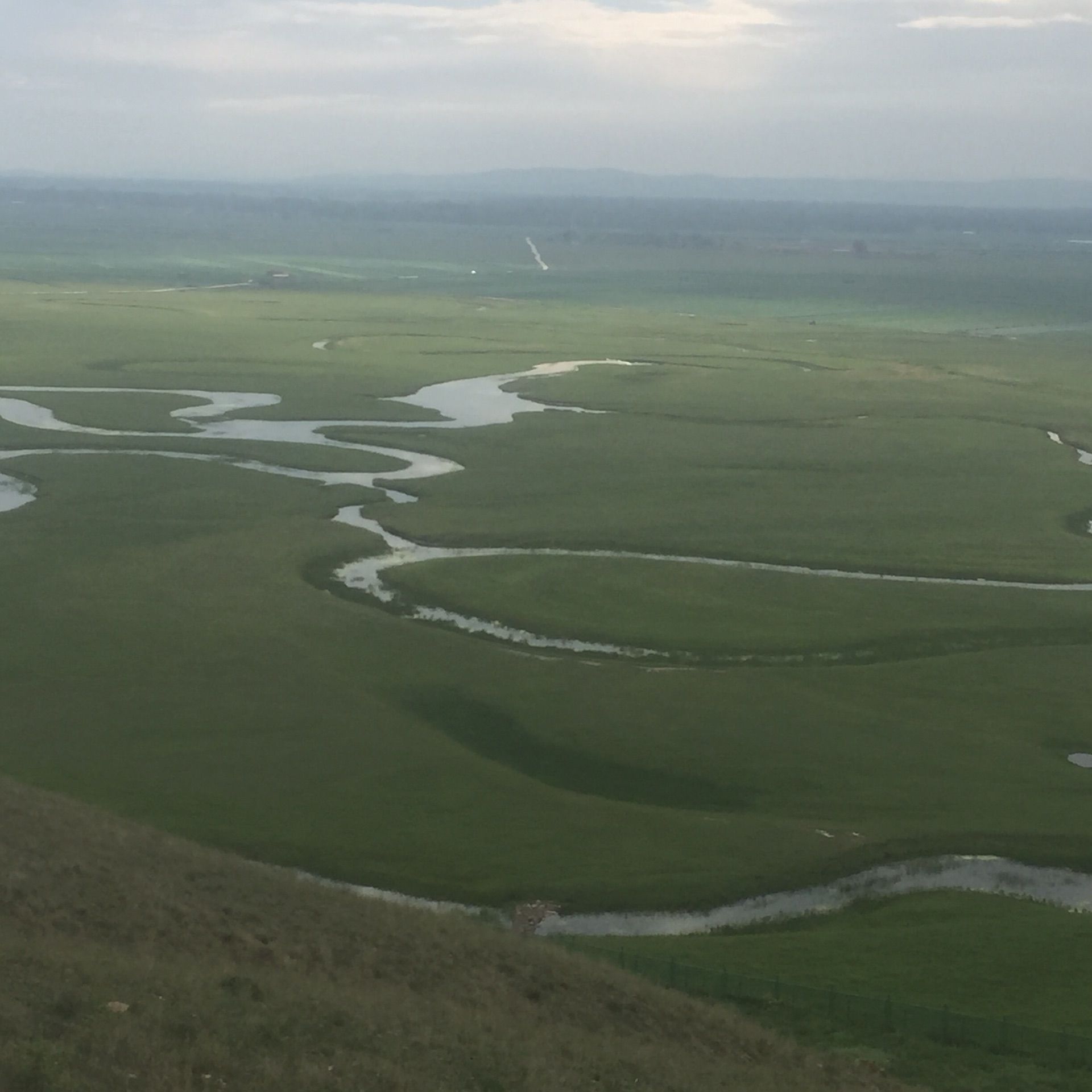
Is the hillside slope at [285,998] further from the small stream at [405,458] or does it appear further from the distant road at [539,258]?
the distant road at [539,258]

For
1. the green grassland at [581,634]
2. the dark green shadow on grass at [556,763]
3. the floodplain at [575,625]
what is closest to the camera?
the floodplain at [575,625]

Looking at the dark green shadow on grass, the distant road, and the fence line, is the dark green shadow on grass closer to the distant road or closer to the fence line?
the fence line

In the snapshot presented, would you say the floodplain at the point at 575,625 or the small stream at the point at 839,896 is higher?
the floodplain at the point at 575,625

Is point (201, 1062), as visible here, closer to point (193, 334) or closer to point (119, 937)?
point (119, 937)

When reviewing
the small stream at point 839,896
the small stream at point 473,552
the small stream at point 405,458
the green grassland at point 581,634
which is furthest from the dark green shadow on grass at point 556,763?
the small stream at point 405,458

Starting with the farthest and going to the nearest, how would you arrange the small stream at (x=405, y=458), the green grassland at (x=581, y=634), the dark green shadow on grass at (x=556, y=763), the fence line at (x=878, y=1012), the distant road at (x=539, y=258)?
the distant road at (x=539, y=258)
the small stream at (x=405, y=458)
the dark green shadow on grass at (x=556, y=763)
the green grassland at (x=581, y=634)
the fence line at (x=878, y=1012)

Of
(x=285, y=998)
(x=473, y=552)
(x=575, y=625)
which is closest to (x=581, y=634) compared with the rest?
(x=575, y=625)

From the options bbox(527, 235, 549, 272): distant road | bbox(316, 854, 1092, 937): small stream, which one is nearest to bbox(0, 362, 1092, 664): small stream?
bbox(316, 854, 1092, 937): small stream
